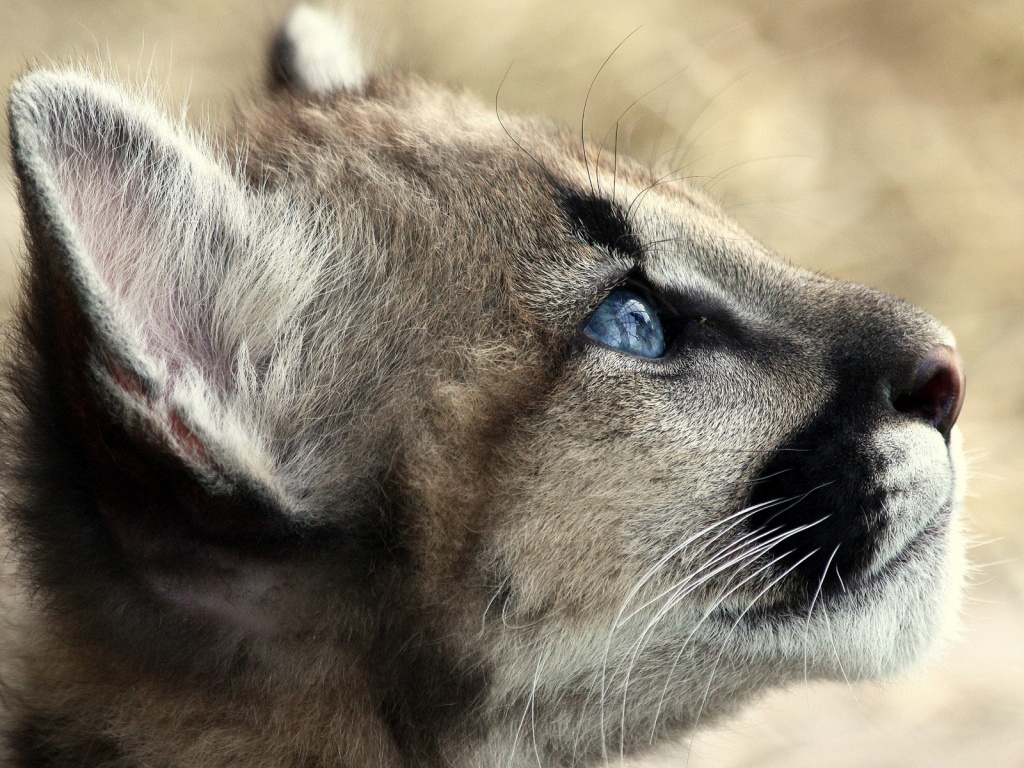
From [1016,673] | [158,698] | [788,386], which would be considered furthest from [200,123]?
[1016,673]

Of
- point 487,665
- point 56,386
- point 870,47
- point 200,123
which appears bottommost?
point 487,665

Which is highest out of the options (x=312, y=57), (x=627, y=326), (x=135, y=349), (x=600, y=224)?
(x=312, y=57)

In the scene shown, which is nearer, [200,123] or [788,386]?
[788,386]

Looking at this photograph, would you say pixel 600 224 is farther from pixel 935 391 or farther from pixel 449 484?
pixel 935 391

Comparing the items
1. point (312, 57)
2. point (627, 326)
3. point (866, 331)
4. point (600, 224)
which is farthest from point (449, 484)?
point (312, 57)

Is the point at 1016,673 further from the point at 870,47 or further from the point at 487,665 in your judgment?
the point at 870,47

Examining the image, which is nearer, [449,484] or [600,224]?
[449,484]

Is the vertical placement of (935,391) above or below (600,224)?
below

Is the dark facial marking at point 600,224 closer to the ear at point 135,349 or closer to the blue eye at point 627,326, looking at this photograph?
the blue eye at point 627,326
